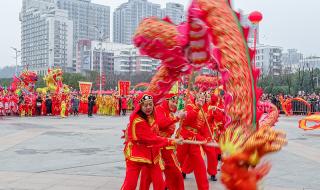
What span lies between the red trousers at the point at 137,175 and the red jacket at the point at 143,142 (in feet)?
0.22

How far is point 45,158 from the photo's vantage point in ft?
28.4

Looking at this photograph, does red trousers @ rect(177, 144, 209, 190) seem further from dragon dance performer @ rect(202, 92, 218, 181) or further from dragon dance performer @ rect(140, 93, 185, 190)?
dragon dance performer @ rect(202, 92, 218, 181)

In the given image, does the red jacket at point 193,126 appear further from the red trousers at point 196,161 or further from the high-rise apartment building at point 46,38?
the high-rise apartment building at point 46,38

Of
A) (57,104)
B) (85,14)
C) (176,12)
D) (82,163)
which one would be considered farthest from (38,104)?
(85,14)

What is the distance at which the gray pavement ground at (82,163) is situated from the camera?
20.9ft

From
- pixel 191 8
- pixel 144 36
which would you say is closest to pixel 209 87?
pixel 144 36

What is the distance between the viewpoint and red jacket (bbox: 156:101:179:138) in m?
5.48

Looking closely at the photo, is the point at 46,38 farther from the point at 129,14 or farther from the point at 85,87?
the point at 85,87

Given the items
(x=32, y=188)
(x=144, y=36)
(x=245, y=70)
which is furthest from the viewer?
(x=32, y=188)

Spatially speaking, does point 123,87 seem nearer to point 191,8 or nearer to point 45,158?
point 45,158

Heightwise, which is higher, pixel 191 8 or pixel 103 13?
pixel 103 13

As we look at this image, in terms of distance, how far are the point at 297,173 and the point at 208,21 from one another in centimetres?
525

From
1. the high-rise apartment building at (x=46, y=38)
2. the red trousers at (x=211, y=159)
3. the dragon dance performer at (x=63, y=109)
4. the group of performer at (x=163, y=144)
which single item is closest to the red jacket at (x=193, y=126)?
the group of performer at (x=163, y=144)

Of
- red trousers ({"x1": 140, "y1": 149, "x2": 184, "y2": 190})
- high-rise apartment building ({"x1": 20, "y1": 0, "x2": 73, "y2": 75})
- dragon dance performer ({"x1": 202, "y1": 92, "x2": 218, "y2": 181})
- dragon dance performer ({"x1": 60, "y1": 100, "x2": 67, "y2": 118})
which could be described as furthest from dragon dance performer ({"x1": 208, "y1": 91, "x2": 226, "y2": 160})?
high-rise apartment building ({"x1": 20, "y1": 0, "x2": 73, "y2": 75})
